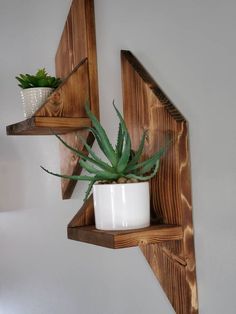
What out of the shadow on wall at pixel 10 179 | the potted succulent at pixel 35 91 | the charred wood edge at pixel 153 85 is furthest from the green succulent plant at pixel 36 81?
the shadow on wall at pixel 10 179

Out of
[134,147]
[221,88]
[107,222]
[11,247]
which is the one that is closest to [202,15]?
[221,88]

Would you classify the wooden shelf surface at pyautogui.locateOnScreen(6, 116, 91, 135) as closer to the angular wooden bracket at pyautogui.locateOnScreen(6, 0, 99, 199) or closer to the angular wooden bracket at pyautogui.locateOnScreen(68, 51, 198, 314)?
the angular wooden bracket at pyautogui.locateOnScreen(6, 0, 99, 199)

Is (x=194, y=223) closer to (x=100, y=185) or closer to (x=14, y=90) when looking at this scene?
(x=100, y=185)

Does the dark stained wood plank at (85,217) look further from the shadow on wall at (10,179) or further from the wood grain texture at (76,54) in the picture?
the shadow on wall at (10,179)

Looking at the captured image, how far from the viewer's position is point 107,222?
74 centimetres

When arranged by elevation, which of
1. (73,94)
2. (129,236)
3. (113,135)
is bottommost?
(129,236)

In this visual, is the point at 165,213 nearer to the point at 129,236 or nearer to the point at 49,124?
the point at 129,236

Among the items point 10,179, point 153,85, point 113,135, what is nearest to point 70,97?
point 113,135

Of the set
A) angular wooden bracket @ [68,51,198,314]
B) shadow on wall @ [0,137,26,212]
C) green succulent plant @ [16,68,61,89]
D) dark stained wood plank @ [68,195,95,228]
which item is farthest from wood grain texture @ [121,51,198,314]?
shadow on wall @ [0,137,26,212]

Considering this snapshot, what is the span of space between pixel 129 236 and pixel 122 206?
0.20 ft

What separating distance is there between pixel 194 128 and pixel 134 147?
17 centimetres

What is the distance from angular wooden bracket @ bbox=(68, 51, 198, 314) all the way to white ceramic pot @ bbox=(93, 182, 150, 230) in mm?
24

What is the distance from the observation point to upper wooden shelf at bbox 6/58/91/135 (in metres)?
0.93

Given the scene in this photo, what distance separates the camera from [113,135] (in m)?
1.01
